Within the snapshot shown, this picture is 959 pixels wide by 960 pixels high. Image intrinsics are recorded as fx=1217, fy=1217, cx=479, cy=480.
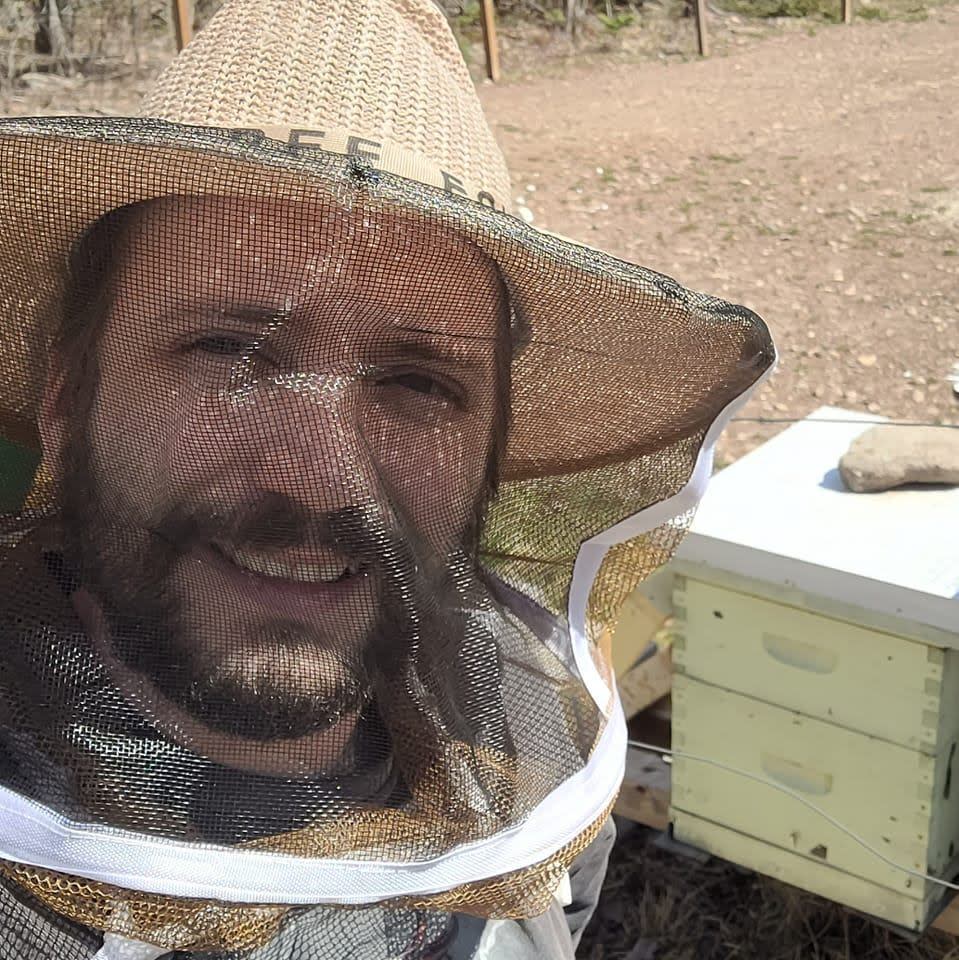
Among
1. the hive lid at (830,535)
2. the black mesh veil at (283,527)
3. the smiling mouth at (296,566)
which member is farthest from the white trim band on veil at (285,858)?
the hive lid at (830,535)

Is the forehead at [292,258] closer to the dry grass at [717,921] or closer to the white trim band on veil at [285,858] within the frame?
the white trim band on veil at [285,858]

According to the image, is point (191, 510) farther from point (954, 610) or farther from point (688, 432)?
point (954, 610)

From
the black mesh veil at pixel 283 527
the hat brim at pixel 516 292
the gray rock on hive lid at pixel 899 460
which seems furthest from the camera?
the gray rock on hive lid at pixel 899 460

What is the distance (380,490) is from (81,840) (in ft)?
1.09

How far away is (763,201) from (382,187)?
18.2ft

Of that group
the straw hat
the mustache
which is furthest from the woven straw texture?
the mustache

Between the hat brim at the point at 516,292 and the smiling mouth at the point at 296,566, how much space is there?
21 centimetres

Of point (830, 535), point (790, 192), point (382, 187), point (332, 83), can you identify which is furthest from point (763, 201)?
Result: point (382, 187)

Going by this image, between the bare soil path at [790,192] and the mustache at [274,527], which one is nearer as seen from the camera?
the mustache at [274,527]

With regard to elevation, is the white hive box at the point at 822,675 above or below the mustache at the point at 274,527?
below

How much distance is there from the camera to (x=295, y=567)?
96 centimetres

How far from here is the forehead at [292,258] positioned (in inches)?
32.0

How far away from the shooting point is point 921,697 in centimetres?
190

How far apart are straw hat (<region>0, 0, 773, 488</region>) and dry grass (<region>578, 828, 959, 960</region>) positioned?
163 cm
